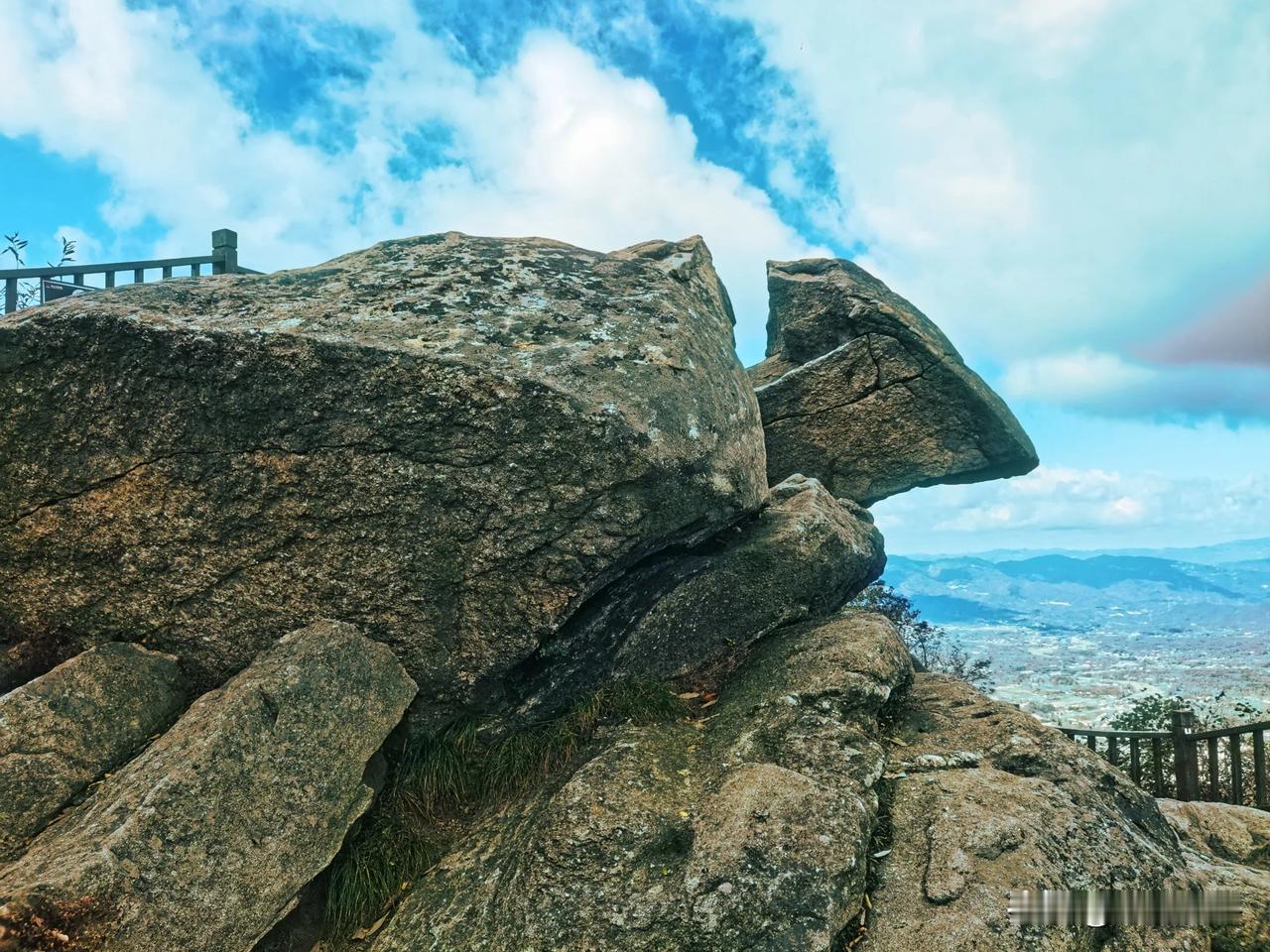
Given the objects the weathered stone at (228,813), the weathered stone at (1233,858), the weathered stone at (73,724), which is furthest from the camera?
the weathered stone at (1233,858)

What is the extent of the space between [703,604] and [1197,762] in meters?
9.67

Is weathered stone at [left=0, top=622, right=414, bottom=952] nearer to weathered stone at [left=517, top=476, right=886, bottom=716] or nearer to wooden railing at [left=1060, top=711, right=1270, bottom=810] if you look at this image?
weathered stone at [left=517, top=476, right=886, bottom=716]

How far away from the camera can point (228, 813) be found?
216 inches

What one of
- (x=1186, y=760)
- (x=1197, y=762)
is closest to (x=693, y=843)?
(x=1186, y=760)

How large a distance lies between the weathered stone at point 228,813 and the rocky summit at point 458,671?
0.02 meters

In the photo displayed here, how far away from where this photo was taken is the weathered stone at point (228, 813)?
4945mm

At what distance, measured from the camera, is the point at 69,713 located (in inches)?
244

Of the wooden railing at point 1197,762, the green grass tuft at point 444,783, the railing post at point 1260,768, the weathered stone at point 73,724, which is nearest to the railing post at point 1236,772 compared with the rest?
the wooden railing at point 1197,762

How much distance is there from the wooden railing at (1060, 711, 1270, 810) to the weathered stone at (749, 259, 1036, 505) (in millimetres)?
4411

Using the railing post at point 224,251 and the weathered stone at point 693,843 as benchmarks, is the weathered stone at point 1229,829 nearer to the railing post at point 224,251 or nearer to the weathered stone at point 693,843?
the weathered stone at point 693,843

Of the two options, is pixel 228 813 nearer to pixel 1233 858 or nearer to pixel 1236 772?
pixel 1233 858

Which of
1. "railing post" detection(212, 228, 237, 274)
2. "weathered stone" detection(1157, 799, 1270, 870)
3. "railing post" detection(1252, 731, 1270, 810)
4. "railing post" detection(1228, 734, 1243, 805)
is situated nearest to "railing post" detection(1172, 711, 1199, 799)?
"railing post" detection(1228, 734, 1243, 805)

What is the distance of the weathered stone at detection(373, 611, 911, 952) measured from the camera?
16.5ft

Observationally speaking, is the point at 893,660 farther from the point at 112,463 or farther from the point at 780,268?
the point at 780,268
